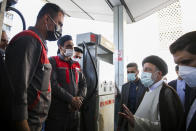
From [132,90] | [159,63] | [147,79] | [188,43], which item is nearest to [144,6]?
[132,90]

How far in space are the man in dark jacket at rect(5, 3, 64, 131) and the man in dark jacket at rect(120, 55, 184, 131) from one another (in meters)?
0.85

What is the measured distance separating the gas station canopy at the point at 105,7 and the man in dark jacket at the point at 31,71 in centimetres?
245

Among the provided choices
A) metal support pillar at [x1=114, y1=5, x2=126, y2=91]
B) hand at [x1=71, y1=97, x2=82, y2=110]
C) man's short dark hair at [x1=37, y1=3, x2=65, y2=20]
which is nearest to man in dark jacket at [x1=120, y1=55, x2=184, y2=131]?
hand at [x1=71, y1=97, x2=82, y2=110]

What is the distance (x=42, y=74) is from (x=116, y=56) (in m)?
2.74

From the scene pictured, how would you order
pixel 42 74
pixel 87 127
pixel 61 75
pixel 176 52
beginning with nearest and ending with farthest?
1. pixel 42 74
2. pixel 176 52
3. pixel 61 75
4. pixel 87 127

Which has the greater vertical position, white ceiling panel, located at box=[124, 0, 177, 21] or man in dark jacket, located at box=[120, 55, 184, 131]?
white ceiling panel, located at box=[124, 0, 177, 21]

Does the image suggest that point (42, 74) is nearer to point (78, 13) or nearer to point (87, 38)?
point (87, 38)

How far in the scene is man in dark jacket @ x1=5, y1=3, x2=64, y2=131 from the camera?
0.85 m

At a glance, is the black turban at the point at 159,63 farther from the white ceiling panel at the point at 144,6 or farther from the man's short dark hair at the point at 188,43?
the white ceiling panel at the point at 144,6

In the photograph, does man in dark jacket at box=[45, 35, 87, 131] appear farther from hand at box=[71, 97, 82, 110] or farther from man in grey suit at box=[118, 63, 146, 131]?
man in grey suit at box=[118, 63, 146, 131]

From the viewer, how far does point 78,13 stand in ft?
13.5

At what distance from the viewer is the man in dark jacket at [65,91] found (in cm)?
176

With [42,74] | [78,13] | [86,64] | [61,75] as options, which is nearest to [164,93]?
[42,74]

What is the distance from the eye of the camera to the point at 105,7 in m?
3.74
